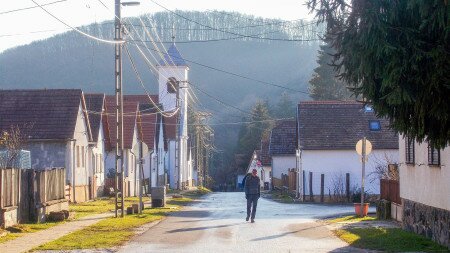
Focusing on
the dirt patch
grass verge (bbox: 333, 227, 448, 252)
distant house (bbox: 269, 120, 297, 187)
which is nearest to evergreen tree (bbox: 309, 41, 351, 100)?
distant house (bbox: 269, 120, 297, 187)

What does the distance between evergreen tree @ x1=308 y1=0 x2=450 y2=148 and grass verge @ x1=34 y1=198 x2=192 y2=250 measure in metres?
9.68

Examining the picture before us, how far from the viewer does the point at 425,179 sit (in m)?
20.9

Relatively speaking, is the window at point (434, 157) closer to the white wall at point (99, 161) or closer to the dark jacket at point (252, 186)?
the dark jacket at point (252, 186)

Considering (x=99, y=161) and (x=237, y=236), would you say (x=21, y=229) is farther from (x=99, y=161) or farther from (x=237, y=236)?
(x=99, y=161)

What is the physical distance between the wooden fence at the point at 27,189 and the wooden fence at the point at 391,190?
11331 millimetres

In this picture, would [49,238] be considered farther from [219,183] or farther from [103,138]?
[219,183]

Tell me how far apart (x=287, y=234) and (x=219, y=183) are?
99.7 m

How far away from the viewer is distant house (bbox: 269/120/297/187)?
7157 cm

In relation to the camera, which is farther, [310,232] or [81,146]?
[81,146]

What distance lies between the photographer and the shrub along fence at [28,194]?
76.5 feet

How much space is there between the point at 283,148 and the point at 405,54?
61.0 metres

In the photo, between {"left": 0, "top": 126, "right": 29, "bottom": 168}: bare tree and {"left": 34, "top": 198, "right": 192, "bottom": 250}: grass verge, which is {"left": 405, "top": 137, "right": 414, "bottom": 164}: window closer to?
{"left": 34, "top": 198, "right": 192, "bottom": 250}: grass verge

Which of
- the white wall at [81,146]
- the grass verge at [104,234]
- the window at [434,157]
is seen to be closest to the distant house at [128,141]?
the white wall at [81,146]

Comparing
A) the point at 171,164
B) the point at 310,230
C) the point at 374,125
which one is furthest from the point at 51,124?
the point at 171,164
